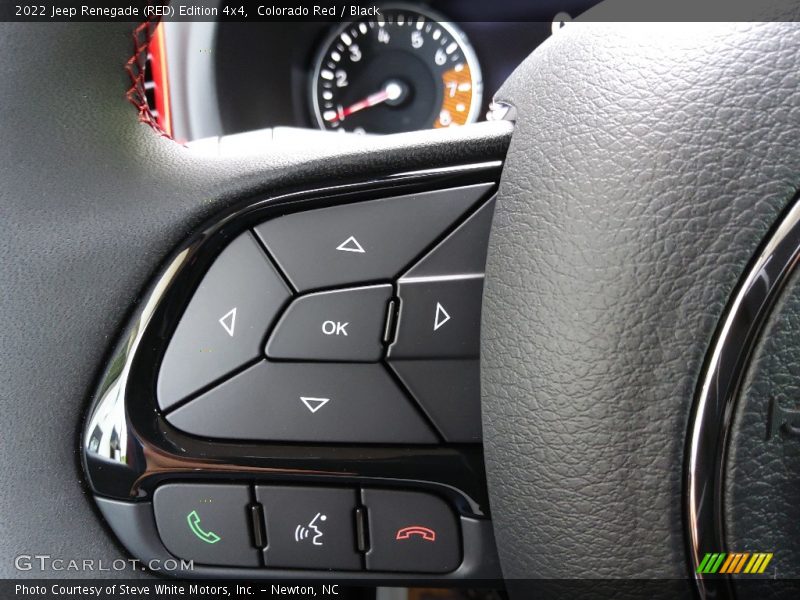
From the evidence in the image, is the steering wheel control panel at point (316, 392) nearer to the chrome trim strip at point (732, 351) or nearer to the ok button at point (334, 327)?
the ok button at point (334, 327)

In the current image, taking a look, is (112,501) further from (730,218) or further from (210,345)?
(730,218)

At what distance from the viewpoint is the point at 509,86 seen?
581mm

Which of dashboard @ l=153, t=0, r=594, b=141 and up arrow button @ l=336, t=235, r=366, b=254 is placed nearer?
up arrow button @ l=336, t=235, r=366, b=254

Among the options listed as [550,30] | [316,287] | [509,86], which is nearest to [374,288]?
[316,287]

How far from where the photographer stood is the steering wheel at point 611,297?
437mm

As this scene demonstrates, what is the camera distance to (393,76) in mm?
1395

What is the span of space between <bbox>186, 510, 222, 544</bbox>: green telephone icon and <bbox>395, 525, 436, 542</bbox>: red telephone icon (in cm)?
13

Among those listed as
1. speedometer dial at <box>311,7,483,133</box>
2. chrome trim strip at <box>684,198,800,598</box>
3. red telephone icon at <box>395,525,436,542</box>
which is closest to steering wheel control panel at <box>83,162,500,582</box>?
red telephone icon at <box>395,525,436,542</box>

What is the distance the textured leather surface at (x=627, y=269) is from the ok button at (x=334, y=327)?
0.38ft

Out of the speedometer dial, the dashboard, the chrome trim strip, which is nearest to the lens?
the chrome trim strip

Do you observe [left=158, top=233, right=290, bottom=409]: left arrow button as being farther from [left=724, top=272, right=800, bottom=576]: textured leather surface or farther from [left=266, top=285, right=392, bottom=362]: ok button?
[left=724, top=272, right=800, bottom=576]: textured leather surface

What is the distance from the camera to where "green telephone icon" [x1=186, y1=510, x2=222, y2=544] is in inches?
23.8

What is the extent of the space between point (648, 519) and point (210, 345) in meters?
0.31

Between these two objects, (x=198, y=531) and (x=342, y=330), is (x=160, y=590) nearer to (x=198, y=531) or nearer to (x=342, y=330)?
(x=198, y=531)
